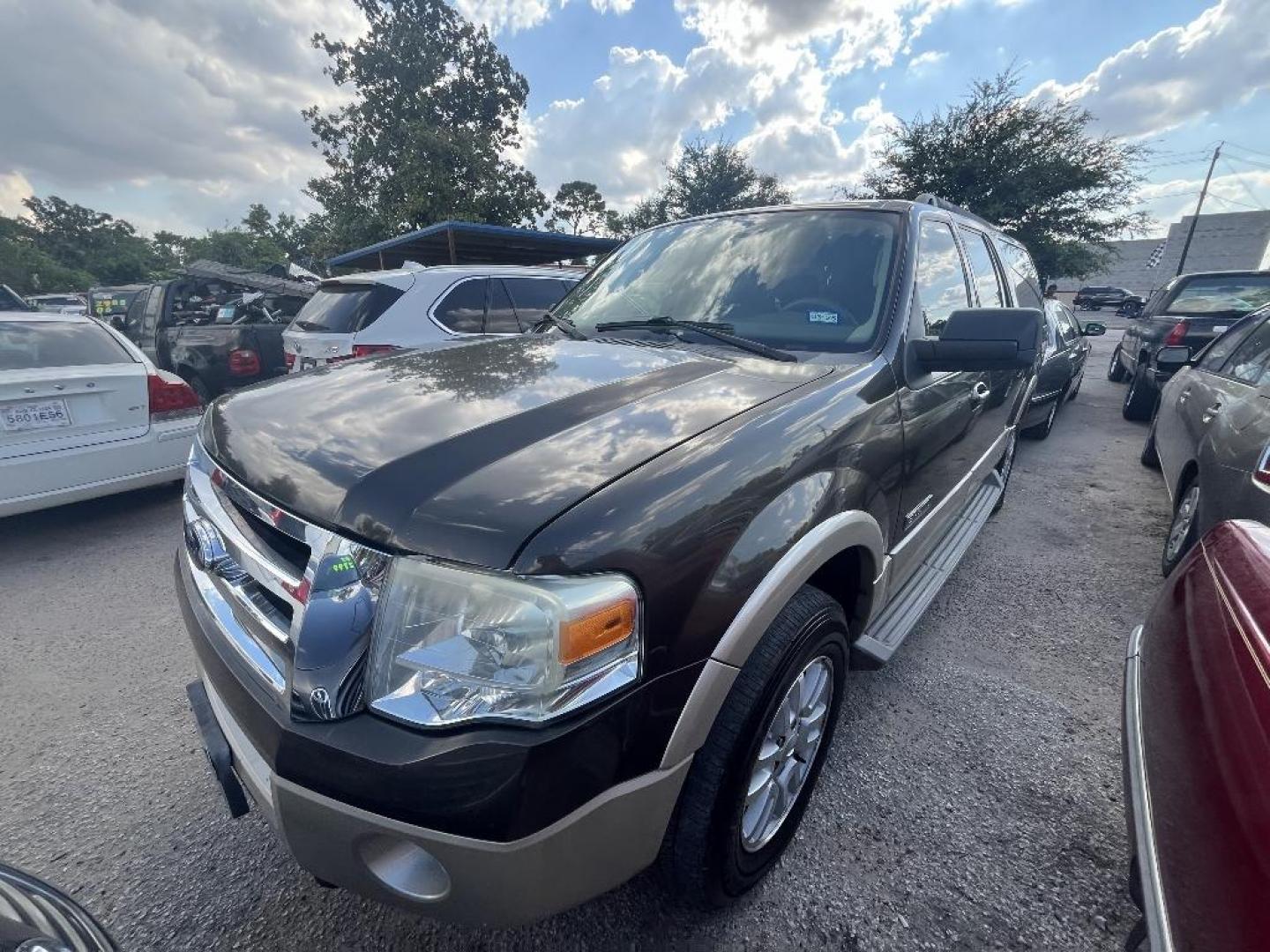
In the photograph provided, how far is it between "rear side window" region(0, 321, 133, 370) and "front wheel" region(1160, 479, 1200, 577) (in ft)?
21.7

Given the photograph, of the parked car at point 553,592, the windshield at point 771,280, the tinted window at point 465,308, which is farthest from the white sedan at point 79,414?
the windshield at point 771,280

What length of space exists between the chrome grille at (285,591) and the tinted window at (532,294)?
419 cm

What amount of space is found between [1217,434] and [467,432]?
12.4 feet

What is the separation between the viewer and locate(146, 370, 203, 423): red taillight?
13.5ft

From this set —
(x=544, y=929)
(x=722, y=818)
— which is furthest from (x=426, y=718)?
(x=544, y=929)

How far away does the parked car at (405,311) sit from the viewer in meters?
4.89

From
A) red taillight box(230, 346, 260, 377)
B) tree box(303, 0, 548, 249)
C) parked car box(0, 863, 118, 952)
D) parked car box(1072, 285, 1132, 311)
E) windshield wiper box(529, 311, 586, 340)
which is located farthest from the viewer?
parked car box(1072, 285, 1132, 311)

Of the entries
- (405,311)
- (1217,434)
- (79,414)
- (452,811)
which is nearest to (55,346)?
(79,414)

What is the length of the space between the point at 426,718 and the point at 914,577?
225 cm

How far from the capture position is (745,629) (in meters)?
1.31

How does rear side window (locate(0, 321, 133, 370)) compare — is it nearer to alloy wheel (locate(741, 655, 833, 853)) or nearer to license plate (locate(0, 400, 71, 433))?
license plate (locate(0, 400, 71, 433))

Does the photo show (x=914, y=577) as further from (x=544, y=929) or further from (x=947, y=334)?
(x=544, y=929)

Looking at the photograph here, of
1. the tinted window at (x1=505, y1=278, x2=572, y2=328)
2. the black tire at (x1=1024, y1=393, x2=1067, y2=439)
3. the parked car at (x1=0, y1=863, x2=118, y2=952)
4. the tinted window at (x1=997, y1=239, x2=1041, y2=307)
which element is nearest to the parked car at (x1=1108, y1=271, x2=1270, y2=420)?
the black tire at (x1=1024, y1=393, x2=1067, y2=439)

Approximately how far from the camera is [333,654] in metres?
1.11
